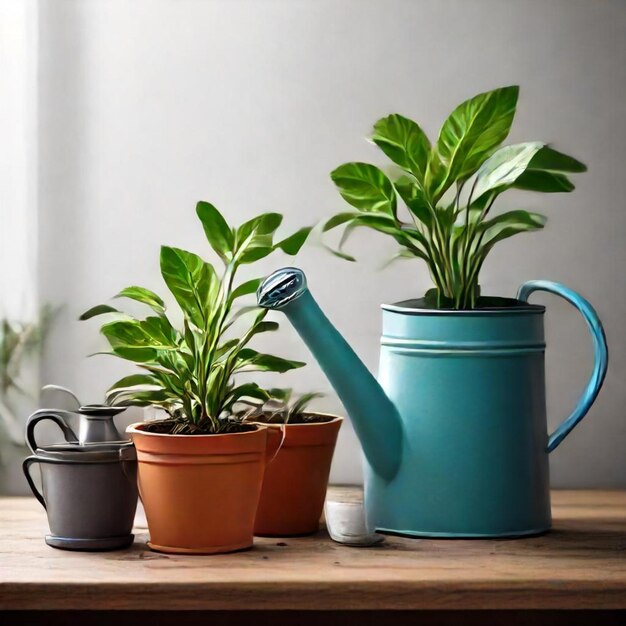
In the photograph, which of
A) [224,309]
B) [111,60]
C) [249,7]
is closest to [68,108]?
[111,60]

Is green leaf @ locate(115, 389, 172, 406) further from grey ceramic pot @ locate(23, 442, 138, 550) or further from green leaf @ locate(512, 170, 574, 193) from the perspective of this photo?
green leaf @ locate(512, 170, 574, 193)

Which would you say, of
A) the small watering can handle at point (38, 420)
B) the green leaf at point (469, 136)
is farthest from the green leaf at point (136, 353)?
the green leaf at point (469, 136)

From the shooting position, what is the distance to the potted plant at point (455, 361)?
3.32ft

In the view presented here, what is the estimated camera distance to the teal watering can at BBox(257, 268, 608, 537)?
1.01 metres

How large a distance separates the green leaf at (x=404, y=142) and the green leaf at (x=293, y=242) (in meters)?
0.13

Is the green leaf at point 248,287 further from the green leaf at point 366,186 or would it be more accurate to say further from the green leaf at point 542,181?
the green leaf at point 542,181

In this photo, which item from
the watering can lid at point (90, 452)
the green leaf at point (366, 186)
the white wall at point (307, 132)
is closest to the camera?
the watering can lid at point (90, 452)

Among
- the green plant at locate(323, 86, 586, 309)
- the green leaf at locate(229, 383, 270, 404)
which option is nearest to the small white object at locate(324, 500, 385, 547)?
the green leaf at locate(229, 383, 270, 404)

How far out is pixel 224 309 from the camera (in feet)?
3.33

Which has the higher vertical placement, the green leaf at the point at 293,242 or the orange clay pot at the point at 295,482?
the green leaf at the point at 293,242

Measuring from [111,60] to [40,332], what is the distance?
1.36 ft

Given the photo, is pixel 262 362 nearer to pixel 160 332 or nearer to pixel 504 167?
pixel 160 332

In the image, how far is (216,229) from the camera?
3.34 feet

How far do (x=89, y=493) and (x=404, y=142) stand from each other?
0.50 meters
